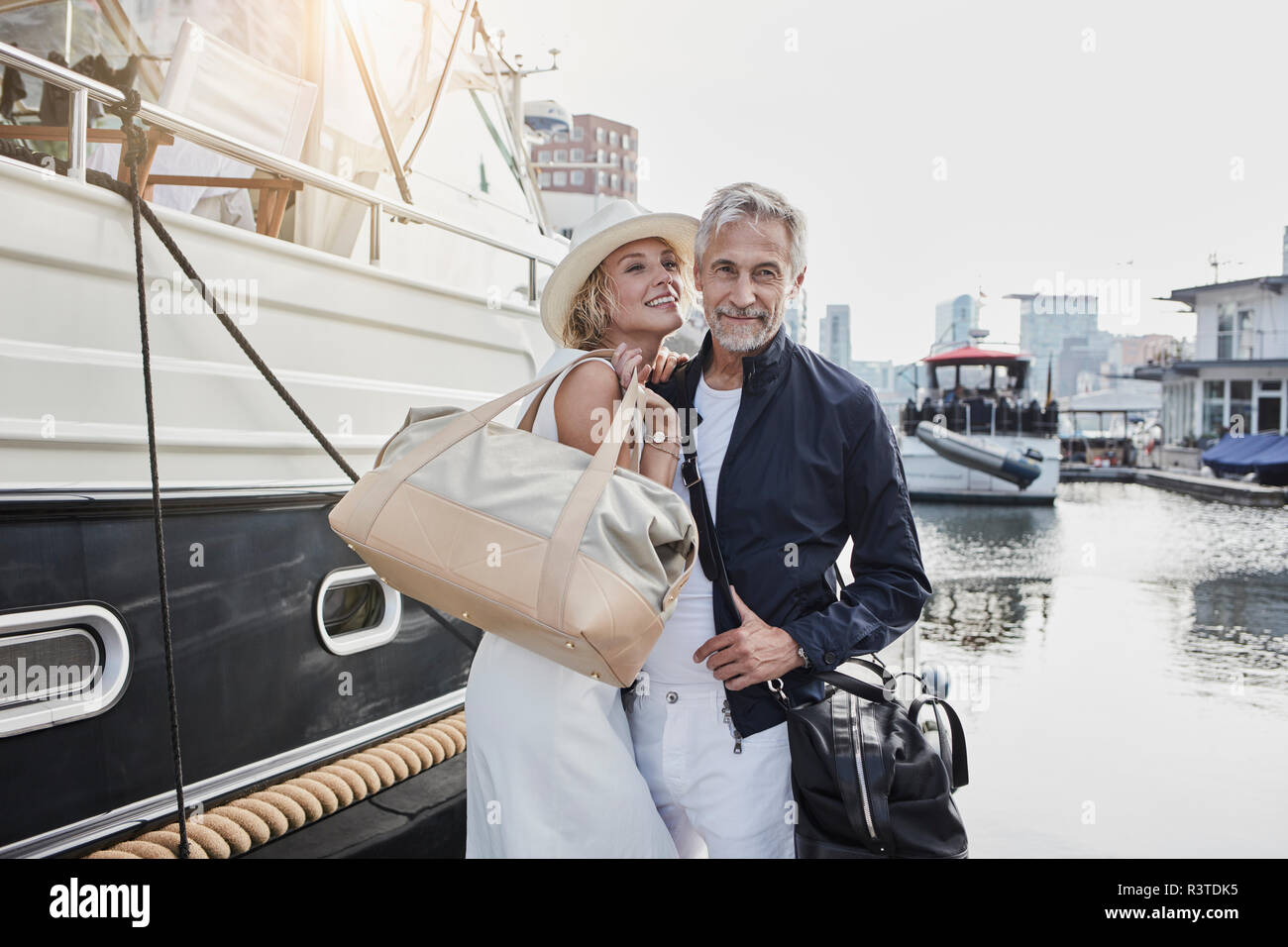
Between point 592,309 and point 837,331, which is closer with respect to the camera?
point 592,309

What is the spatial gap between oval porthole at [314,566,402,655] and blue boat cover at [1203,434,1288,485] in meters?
28.5

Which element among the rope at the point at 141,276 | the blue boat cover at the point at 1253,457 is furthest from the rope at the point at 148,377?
the blue boat cover at the point at 1253,457

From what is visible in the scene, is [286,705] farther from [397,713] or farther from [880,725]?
[880,725]

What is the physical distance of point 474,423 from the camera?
70.3 inches

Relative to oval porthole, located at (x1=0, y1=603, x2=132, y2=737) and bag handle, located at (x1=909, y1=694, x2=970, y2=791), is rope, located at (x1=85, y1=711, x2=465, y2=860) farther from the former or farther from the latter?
bag handle, located at (x1=909, y1=694, x2=970, y2=791)

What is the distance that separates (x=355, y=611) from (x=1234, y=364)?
123ft

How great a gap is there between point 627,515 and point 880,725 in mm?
670

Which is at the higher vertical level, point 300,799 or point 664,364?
point 664,364

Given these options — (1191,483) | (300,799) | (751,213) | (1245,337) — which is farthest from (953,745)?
(1245,337)

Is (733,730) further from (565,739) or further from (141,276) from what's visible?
(141,276)

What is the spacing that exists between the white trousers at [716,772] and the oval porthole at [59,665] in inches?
59.3

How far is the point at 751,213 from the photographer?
1888 mm

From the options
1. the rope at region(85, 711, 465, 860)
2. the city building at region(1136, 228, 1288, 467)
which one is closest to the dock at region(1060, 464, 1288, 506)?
the city building at region(1136, 228, 1288, 467)

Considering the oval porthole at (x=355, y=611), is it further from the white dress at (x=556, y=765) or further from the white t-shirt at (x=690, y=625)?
the white t-shirt at (x=690, y=625)
